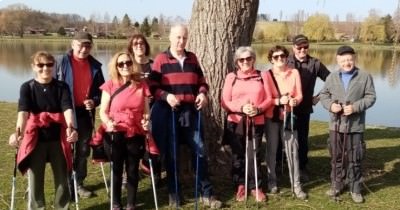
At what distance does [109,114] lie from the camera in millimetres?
4965

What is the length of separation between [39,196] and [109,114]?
1.10 meters

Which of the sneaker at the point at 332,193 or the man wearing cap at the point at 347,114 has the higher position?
the man wearing cap at the point at 347,114

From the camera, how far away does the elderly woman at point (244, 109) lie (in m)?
5.41

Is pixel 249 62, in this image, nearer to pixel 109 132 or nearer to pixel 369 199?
pixel 109 132

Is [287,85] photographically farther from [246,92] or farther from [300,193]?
[300,193]

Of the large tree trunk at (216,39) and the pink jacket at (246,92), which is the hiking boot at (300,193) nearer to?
the pink jacket at (246,92)

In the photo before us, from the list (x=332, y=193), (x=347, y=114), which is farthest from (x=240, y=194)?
(x=347, y=114)

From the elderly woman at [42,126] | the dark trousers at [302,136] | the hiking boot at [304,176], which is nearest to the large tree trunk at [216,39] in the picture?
the dark trousers at [302,136]

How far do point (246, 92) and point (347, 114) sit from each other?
120cm

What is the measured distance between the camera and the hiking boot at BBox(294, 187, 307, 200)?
5.72 metres

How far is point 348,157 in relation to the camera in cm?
574

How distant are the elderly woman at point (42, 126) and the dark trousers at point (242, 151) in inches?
72.9

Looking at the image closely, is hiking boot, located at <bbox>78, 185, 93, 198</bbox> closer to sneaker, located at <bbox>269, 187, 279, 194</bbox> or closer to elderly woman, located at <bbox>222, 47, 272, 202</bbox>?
elderly woman, located at <bbox>222, 47, 272, 202</bbox>

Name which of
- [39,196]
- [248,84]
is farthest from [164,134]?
[39,196]
